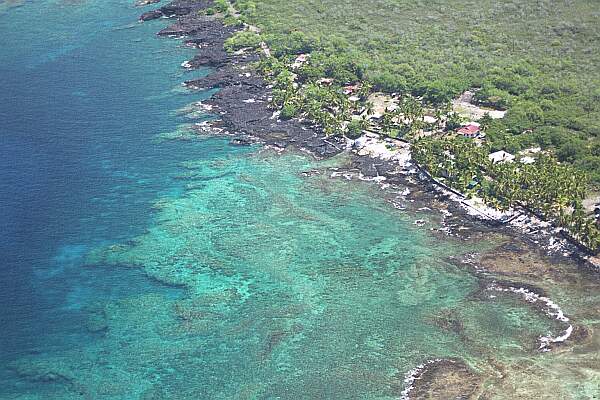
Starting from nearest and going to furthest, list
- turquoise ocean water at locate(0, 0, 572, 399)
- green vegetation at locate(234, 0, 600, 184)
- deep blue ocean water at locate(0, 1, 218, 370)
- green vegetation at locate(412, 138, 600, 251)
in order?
1. turquoise ocean water at locate(0, 0, 572, 399)
2. deep blue ocean water at locate(0, 1, 218, 370)
3. green vegetation at locate(412, 138, 600, 251)
4. green vegetation at locate(234, 0, 600, 184)

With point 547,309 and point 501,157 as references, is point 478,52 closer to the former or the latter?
point 501,157

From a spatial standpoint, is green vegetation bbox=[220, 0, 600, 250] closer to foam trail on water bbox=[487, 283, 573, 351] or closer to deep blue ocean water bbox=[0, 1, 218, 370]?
foam trail on water bbox=[487, 283, 573, 351]

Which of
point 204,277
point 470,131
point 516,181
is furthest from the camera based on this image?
point 470,131

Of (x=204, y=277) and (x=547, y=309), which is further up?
(x=204, y=277)

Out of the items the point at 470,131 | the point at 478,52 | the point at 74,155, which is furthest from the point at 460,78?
the point at 74,155

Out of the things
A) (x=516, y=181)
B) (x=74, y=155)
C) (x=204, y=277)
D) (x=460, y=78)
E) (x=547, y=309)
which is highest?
(x=460, y=78)

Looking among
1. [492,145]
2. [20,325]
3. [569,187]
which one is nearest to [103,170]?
[20,325]

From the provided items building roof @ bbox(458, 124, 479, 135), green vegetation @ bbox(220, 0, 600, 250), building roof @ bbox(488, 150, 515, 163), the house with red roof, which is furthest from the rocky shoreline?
building roof @ bbox(458, 124, 479, 135)
